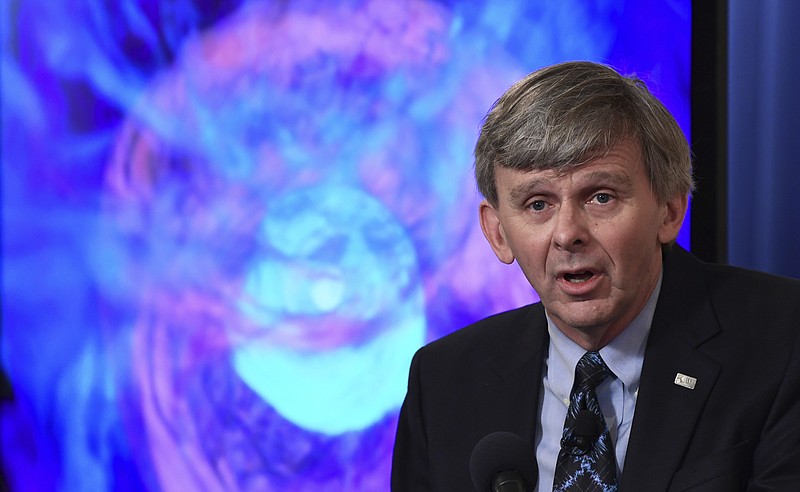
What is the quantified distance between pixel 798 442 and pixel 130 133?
186 centimetres

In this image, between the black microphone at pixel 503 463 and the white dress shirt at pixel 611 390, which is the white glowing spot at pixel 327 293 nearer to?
the white dress shirt at pixel 611 390

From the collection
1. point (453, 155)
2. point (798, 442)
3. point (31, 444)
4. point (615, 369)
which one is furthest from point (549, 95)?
point (31, 444)

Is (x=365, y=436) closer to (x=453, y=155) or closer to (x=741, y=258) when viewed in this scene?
(x=453, y=155)

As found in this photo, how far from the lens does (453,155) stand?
107 inches

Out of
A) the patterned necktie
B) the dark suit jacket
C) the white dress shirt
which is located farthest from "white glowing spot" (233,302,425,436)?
the patterned necktie

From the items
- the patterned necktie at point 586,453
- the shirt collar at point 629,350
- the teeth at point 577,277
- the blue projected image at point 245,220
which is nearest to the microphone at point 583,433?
the patterned necktie at point 586,453

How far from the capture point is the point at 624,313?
69.0 inches

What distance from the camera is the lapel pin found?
168 cm

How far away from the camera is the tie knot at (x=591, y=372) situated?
1763 millimetres

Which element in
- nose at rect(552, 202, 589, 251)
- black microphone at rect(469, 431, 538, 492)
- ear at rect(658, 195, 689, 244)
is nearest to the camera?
black microphone at rect(469, 431, 538, 492)

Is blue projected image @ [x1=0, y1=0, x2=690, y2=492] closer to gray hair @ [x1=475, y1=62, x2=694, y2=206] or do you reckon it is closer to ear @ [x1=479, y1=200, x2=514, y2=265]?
ear @ [x1=479, y1=200, x2=514, y2=265]

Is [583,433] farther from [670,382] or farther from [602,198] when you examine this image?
[602,198]

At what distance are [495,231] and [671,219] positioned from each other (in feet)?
1.09

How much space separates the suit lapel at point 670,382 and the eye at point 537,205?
313 millimetres
